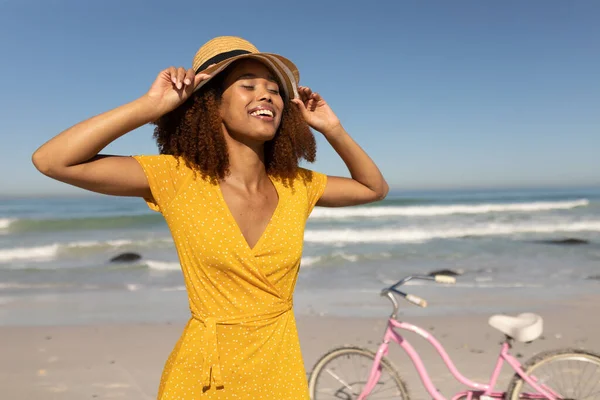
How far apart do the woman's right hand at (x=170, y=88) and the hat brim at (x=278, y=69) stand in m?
0.07

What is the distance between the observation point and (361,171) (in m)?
2.31

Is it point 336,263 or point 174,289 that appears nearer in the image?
point 174,289

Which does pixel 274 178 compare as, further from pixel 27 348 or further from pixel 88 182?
pixel 27 348

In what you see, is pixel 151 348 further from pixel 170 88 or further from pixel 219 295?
pixel 170 88

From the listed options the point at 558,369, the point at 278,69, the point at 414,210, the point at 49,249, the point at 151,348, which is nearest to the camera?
the point at 278,69

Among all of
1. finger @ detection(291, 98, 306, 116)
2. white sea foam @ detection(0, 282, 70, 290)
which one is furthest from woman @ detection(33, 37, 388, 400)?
white sea foam @ detection(0, 282, 70, 290)

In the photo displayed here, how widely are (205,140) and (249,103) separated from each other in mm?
204

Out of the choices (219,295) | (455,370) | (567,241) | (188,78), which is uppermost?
(188,78)

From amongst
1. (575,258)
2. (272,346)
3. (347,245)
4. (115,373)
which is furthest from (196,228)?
(347,245)

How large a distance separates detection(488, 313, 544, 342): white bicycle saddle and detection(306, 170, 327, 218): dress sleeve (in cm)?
161

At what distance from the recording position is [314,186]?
217cm

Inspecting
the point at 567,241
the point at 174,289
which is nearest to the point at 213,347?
the point at 174,289

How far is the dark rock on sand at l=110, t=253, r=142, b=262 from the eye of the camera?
13.7 meters

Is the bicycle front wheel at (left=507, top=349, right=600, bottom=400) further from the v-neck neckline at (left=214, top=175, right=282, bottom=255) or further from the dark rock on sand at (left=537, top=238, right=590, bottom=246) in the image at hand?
the dark rock on sand at (left=537, top=238, right=590, bottom=246)
